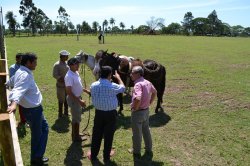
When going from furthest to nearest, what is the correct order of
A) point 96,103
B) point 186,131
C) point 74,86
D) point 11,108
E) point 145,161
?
point 186,131, point 74,86, point 145,161, point 96,103, point 11,108

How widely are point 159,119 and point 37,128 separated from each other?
4.20 m

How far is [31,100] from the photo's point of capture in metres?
4.99

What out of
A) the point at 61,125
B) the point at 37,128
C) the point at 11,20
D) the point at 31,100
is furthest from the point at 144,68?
the point at 11,20

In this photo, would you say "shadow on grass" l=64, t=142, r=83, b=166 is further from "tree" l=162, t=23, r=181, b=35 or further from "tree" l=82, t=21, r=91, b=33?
"tree" l=162, t=23, r=181, b=35

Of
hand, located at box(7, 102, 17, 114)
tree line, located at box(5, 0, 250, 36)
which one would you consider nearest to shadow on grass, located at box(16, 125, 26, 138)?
hand, located at box(7, 102, 17, 114)

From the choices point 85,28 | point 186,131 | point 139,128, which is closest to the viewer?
point 139,128

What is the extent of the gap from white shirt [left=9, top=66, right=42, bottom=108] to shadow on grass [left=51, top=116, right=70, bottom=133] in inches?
107

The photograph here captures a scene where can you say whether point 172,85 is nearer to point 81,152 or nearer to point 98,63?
point 98,63

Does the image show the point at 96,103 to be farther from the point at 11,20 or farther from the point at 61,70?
the point at 11,20

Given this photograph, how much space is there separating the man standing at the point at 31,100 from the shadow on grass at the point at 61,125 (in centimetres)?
198

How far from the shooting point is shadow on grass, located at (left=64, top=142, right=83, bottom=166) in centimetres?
597

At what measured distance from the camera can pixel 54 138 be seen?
7.18 meters

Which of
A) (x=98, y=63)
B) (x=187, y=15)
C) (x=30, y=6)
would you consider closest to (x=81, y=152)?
(x=98, y=63)

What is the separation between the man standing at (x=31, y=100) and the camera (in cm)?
459
